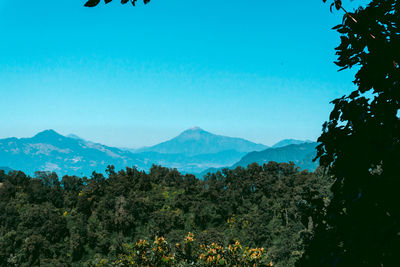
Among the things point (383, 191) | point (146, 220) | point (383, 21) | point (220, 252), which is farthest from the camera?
point (146, 220)

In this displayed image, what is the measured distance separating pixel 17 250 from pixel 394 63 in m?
75.8

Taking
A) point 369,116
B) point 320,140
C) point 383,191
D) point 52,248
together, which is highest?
point 369,116

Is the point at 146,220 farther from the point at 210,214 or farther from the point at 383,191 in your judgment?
the point at 383,191

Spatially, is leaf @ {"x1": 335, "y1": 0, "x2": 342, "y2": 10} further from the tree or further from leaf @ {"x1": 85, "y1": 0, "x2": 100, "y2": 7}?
leaf @ {"x1": 85, "y1": 0, "x2": 100, "y2": 7}

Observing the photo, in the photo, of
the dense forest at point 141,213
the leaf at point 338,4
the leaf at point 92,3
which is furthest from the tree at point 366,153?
the dense forest at point 141,213

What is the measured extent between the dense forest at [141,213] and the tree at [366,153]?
162 ft

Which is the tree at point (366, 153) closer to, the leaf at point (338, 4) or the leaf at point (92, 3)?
the leaf at point (338, 4)

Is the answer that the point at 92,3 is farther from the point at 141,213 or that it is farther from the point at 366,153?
the point at 141,213

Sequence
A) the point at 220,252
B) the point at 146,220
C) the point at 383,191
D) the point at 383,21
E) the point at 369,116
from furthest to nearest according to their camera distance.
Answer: the point at 146,220, the point at 220,252, the point at 383,21, the point at 369,116, the point at 383,191

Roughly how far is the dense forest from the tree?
49.5m

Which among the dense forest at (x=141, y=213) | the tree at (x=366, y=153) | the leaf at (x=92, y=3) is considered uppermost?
the leaf at (x=92, y=3)

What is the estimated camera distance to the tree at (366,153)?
2785mm

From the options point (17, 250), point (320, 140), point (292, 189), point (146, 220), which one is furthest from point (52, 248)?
point (320, 140)

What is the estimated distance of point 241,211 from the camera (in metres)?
83.4
